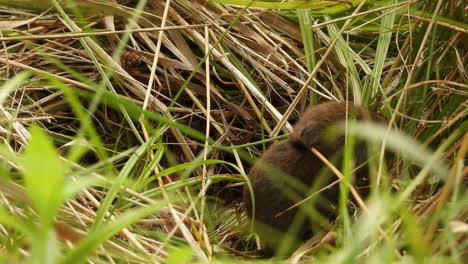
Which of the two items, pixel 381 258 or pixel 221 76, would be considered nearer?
pixel 381 258

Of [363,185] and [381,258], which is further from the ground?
[381,258]

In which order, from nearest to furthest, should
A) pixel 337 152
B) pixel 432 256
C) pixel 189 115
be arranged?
pixel 432 256, pixel 337 152, pixel 189 115

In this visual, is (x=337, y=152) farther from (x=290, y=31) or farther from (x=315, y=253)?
(x=290, y=31)

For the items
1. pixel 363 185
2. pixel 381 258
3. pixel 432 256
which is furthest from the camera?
pixel 363 185

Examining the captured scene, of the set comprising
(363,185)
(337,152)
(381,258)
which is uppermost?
(381,258)

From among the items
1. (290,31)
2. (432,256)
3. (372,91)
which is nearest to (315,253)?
(432,256)

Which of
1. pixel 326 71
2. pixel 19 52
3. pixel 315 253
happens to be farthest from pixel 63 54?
pixel 315 253

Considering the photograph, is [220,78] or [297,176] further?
[220,78]
